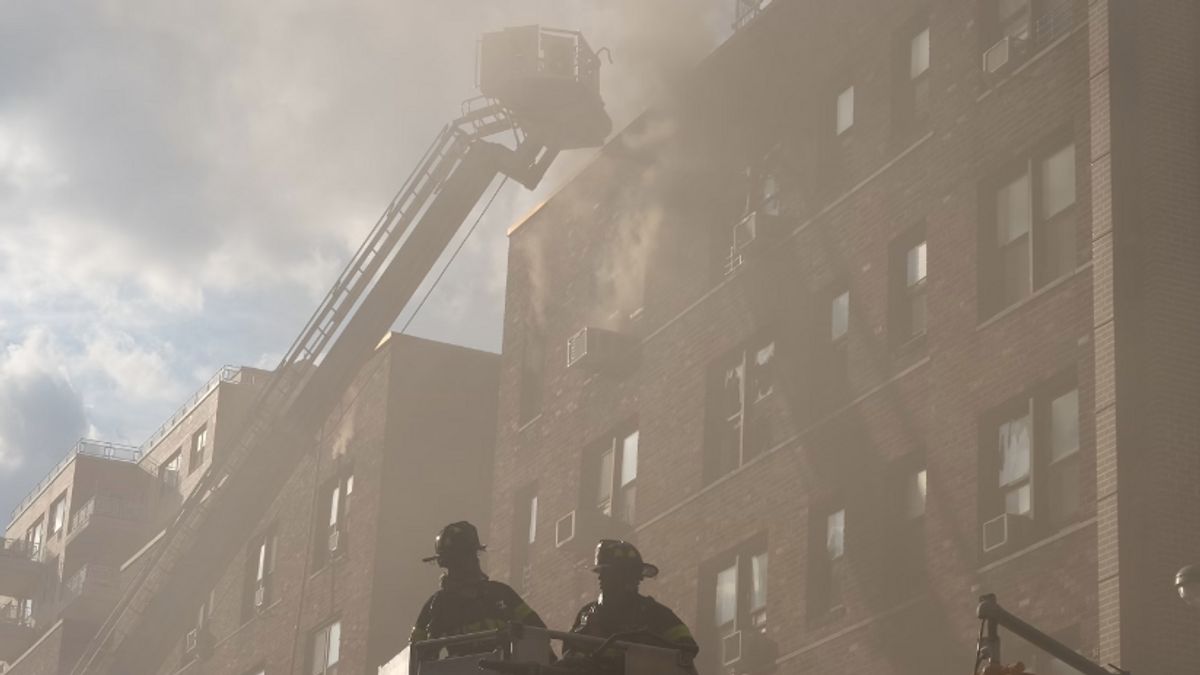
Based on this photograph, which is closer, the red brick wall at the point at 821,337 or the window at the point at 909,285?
A: the red brick wall at the point at 821,337

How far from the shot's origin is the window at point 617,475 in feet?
113

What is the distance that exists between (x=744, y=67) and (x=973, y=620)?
1147 centimetres

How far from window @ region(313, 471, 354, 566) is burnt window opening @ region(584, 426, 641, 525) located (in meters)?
10.00

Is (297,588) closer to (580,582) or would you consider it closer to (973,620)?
(580,582)

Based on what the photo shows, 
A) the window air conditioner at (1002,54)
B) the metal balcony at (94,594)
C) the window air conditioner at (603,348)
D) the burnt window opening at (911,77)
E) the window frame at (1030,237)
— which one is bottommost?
the window frame at (1030,237)

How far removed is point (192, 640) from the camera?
1987 inches

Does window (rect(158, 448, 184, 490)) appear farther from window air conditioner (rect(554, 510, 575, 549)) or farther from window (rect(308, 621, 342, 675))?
window air conditioner (rect(554, 510, 575, 549))

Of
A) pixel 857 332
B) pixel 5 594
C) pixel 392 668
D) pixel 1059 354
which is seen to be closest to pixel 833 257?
pixel 857 332

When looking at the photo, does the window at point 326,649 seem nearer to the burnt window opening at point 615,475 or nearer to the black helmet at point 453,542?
the burnt window opening at point 615,475

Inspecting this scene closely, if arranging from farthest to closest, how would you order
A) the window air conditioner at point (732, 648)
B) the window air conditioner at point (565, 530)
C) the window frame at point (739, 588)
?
the window air conditioner at point (565, 530) → the window frame at point (739, 588) → the window air conditioner at point (732, 648)

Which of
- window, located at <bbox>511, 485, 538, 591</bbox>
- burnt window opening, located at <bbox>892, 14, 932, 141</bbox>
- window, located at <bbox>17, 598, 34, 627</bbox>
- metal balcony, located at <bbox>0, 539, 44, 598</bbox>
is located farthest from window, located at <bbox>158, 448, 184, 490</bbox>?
burnt window opening, located at <bbox>892, 14, 932, 141</bbox>

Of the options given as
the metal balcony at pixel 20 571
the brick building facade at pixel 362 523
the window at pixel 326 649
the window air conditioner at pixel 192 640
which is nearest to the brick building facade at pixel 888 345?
the brick building facade at pixel 362 523

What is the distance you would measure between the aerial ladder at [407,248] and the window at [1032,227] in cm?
1045

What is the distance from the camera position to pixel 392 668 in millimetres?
15133
